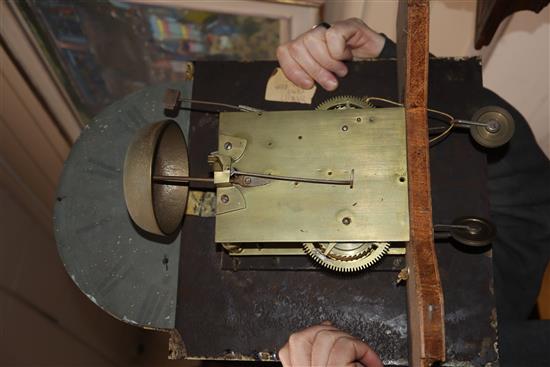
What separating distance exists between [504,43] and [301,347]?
57.3 inches

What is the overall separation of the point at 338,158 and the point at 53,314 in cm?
207

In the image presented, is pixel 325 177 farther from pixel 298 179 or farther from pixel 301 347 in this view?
pixel 301 347

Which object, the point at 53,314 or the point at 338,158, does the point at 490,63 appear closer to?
the point at 338,158

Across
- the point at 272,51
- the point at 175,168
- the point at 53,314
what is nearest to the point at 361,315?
the point at 175,168

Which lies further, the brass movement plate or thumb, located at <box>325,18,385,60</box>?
thumb, located at <box>325,18,385,60</box>

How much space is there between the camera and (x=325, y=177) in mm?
1040

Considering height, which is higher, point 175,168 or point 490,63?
point 490,63

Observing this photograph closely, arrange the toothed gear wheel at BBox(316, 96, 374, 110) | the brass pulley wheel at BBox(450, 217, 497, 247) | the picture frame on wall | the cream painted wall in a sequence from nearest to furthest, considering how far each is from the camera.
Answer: the brass pulley wheel at BBox(450, 217, 497, 247)
the toothed gear wheel at BBox(316, 96, 374, 110)
the cream painted wall
the picture frame on wall

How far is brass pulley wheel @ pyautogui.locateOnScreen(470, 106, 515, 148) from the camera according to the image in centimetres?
111

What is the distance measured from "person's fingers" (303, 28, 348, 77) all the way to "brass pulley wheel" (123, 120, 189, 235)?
38cm

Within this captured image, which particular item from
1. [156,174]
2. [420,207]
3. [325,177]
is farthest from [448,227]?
[156,174]

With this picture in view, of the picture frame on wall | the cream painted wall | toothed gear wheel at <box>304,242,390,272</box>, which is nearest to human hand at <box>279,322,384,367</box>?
toothed gear wheel at <box>304,242,390,272</box>

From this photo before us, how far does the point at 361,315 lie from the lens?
3.82 ft

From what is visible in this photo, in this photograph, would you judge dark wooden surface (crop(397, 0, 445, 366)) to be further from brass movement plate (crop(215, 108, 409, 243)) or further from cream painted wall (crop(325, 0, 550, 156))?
cream painted wall (crop(325, 0, 550, 156))
